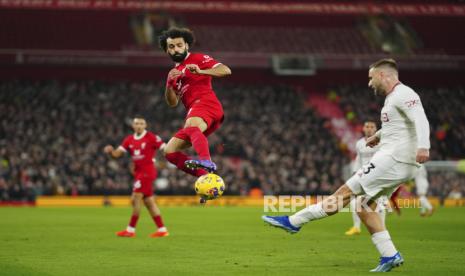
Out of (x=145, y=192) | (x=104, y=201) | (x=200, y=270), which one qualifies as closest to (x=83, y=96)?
(x=104, y=201)

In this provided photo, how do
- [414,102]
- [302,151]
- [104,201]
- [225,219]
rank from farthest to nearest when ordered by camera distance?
[302,151]
[104,201]
[225,219]
[414,102]

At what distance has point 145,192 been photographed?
1511 centimetres

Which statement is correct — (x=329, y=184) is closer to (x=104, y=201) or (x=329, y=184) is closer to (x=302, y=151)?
(x=302, y=151)

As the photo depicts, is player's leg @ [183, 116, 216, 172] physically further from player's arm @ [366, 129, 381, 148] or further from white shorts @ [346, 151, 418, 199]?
white shorts @ [346, 151, 418, 199]

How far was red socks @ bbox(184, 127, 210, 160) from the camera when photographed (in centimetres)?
958

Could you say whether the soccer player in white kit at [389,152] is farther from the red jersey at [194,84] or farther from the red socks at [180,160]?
the red jersey at [194,84]

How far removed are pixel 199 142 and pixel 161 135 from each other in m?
25.1

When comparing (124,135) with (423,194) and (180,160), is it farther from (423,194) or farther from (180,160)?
(180,160)

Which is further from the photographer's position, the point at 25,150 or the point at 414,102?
the point at 25,150

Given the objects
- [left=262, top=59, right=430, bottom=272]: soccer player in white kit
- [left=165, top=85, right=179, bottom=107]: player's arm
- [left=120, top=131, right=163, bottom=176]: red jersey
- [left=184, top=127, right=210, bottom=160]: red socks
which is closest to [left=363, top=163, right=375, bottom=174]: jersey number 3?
[left=262, top=59, right=430, bottom=272]: soccer player in white kit

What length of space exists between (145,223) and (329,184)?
583 inches

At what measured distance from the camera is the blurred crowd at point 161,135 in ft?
103

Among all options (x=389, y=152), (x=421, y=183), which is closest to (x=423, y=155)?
(x=389, y=152)

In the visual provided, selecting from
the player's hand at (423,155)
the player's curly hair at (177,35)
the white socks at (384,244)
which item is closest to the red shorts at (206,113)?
the player's curly hair at (177,35)
